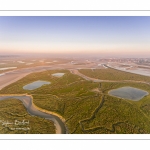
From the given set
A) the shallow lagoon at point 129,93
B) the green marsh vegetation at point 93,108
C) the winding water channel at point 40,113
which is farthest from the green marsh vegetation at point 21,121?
the shallow lagoon at point 129,93

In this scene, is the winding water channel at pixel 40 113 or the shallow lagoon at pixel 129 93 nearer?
the winding water channel at pixel 40 113

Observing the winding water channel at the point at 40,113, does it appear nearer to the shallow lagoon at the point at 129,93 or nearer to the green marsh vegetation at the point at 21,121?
the green marsh vegetation at the point at 21,121

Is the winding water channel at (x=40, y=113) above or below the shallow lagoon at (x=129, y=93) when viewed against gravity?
below

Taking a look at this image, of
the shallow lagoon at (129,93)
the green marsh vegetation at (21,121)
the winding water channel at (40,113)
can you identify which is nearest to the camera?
the green marsh vegetation at (21,121)

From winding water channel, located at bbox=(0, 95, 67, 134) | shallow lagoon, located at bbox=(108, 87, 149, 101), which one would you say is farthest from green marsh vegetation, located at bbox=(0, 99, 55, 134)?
shallow lagoon, located at bbox=(108, 87, 149, 101)

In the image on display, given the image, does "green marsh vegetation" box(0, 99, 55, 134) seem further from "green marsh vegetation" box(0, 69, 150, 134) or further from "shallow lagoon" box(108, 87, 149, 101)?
"shallow lagoon" box(108, 87, 149, 101)

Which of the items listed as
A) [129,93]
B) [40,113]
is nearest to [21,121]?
[40,113]

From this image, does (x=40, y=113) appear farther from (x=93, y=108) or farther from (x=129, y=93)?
(x=129, y=93)
